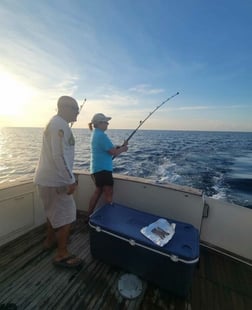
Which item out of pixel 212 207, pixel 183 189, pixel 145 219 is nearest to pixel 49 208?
pixel 145 219

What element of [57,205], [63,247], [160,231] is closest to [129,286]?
[160,231]

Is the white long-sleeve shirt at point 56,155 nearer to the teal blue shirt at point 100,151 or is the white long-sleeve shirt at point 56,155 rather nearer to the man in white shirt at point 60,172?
the man in white shirt at point 60,172

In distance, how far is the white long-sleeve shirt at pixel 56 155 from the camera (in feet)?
4.53

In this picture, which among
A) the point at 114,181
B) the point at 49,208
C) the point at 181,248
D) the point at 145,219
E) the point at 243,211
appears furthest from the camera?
the point at 114,181

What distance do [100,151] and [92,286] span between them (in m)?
1.21

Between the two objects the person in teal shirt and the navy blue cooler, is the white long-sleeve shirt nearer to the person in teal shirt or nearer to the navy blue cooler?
the navy blue cooler

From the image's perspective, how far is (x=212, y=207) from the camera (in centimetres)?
202

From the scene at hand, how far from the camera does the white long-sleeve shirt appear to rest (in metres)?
1.38

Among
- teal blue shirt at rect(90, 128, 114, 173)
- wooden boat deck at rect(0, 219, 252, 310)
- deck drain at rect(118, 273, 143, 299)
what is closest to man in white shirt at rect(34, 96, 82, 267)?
wooden boat deck at rect(0, 219, 252, 310)

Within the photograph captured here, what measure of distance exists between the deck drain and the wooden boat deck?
30 millimetres

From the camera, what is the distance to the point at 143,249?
1448 millimetres

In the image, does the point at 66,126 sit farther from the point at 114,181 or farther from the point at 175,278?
the point at 175,278

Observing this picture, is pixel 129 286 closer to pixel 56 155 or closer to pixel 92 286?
pixel 92 286

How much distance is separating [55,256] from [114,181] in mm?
1026
